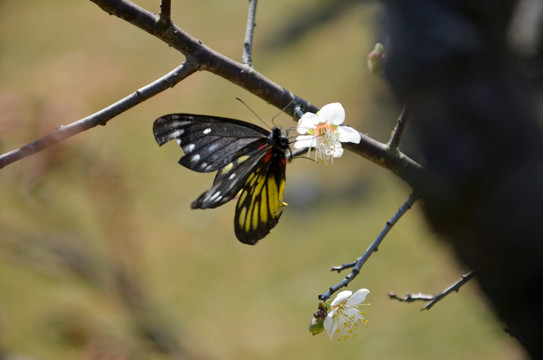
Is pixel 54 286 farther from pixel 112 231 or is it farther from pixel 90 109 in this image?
pixel 90 109

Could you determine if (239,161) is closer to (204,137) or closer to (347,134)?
(204,137)

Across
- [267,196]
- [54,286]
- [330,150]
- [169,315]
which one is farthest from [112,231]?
[330,150]

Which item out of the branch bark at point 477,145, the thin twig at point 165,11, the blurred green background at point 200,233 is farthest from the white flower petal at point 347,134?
the blurred green background at point 200,233

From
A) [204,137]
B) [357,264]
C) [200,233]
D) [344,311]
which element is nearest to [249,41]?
[204,137]

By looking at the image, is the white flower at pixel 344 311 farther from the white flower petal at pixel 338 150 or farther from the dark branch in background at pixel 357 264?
the white flower petal at pixel 338 150

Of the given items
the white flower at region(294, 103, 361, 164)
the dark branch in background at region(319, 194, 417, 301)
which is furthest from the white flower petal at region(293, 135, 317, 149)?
the dark branch in background at region(319, 194, 417, 301)

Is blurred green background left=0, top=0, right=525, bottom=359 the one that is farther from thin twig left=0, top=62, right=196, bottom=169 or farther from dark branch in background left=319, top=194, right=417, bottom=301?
thin twig left=0, top=62, right=196, bottom=169

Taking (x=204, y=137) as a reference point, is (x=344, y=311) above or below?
below

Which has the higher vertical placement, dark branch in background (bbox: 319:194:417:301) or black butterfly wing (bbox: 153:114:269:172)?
black butterfly wing (bbox: 153:114:269:172)
